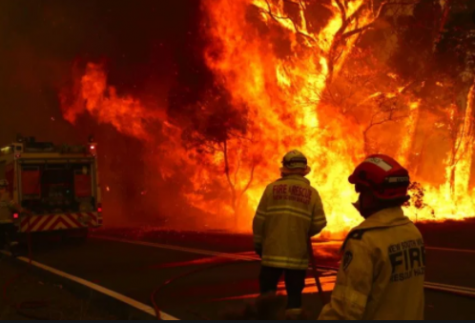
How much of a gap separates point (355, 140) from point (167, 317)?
1196 cm

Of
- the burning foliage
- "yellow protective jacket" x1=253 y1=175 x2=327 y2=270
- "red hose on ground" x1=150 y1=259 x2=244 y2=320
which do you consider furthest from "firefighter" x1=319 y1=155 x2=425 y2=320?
the burning foliage

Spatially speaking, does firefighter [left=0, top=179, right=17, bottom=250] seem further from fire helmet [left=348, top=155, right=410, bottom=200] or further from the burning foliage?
fire helmet [left=348, top=155, right=410, bottom=200]

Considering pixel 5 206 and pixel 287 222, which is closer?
pixel 287 222

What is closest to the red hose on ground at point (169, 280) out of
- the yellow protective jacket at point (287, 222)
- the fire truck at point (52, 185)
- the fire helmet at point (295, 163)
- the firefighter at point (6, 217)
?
the yellow protective jacket at point (287, 222)

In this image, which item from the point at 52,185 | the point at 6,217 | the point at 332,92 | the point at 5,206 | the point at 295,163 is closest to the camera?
the point at 295,163

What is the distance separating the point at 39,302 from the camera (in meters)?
7.39

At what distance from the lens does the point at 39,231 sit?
1353 centimetres

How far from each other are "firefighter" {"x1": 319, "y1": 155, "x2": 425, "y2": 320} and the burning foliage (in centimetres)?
1282

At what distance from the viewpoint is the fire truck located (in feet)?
44.4

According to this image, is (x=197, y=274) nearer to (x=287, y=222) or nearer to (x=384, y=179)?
(x=287, y=222)

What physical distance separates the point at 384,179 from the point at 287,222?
2.36 metres

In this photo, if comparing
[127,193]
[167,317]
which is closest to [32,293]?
[167,317]

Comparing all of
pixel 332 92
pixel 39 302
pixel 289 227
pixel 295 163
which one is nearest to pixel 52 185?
pixel 39 302

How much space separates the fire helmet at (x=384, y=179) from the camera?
2.48m
